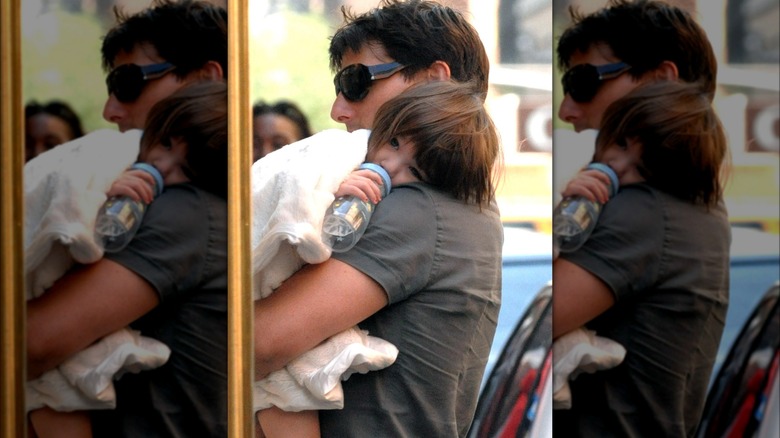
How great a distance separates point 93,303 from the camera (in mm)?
2660

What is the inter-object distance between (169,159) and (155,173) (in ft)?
0.21

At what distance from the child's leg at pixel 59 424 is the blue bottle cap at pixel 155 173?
0.75 metres

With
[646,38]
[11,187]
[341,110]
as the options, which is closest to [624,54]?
[646,38]

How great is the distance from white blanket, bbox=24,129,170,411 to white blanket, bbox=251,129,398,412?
0.41 metres

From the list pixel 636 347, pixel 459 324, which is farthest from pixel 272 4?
pixel 636 347

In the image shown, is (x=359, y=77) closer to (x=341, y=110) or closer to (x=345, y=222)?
(x=341, y=110)

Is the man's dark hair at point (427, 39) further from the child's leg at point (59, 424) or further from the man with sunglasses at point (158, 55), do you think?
the child's leg at point (59, 424)

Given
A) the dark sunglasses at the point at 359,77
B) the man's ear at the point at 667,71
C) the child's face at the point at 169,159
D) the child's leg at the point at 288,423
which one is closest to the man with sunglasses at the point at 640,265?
the man's ear at the point at 667,71

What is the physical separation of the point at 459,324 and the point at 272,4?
115 centimetres

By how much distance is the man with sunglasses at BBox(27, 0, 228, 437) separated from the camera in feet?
8.68

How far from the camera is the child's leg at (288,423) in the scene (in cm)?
257

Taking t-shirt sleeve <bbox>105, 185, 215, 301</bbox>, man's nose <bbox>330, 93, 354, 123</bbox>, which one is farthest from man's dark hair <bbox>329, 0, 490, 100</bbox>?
t-shirt sleeve <bbox>105, 185, 215, 301</bbox>

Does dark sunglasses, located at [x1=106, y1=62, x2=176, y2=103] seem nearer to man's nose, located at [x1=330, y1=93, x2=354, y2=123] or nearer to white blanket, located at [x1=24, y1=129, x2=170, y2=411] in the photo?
white blanket, located at [x1=24, y1=129, x2=170, y2=411]

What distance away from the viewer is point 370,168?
256 cm
